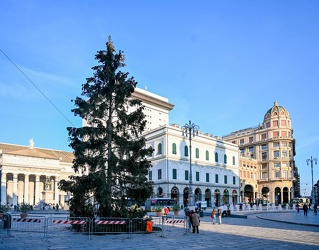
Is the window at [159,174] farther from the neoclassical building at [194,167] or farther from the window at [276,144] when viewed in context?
the window at [276,144]

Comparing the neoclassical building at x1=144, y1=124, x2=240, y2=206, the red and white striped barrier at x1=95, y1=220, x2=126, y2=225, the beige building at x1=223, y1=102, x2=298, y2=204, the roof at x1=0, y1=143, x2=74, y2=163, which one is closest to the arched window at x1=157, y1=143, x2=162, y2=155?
the neoclassical building at x1=144, y1=124, x2=240, y2=206

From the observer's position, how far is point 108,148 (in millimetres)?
20531

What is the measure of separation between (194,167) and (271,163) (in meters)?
33.1

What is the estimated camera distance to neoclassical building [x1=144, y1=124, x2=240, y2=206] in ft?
186

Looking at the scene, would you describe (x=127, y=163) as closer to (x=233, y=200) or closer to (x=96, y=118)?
(x=96, y=118)

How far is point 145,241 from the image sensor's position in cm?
1557

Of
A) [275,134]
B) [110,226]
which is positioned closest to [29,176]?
[275,134]

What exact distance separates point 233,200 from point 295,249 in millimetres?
58662

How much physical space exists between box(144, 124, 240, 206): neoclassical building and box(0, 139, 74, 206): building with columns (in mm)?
22639

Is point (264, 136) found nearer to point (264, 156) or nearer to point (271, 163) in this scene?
point (264, 156)

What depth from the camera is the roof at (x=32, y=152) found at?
234 ft

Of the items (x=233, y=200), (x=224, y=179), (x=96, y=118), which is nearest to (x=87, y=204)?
(x=96, y=118)

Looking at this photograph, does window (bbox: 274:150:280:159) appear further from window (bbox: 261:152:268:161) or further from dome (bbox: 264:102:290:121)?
dome (bbox: 264:102:290:121)

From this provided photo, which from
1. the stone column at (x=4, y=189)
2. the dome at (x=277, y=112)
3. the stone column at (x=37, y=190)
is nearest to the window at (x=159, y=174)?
the stone column at (x=37, y=190)
